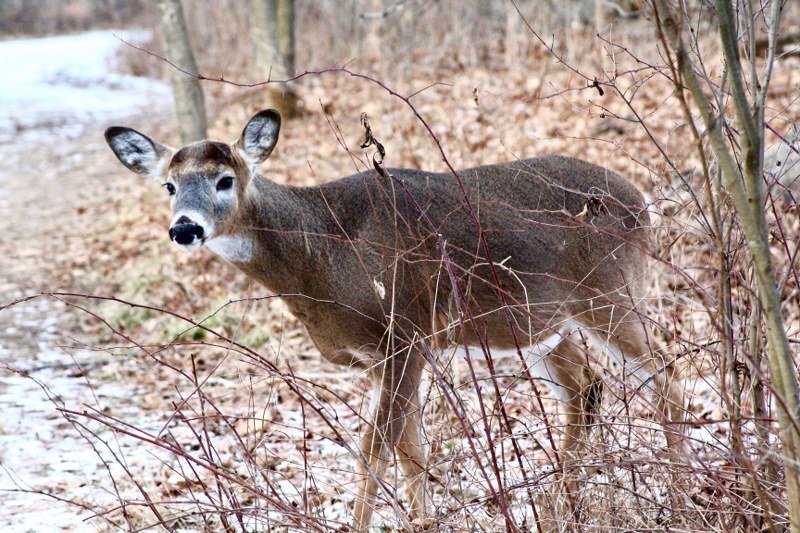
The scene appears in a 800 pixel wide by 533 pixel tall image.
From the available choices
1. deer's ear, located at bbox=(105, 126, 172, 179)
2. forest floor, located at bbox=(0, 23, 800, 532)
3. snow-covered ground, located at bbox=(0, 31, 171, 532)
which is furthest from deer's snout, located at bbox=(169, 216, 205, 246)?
snow-covered ground, located at bbox=(0, 31, 171, 532)

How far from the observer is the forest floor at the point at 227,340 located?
341cm

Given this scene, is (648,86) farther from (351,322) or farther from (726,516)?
(726,516)

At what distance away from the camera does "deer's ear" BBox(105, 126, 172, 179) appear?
520 cm

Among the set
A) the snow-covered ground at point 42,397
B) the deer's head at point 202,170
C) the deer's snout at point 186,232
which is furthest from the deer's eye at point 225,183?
the snow-covered ground at point 42,397

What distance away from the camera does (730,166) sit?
2.38 meters

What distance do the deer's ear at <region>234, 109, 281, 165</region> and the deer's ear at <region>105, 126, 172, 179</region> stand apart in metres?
0.46

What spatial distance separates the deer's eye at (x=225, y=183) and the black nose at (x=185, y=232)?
0.38 metres

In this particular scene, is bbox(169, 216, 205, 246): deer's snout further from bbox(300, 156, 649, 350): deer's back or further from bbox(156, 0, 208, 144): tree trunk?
bbox(156, 0, 208, 144): tree trunk

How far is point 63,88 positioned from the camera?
78.7ft

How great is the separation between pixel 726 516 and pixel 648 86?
350 inches

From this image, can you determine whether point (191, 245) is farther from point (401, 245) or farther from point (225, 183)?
point (401, 245)

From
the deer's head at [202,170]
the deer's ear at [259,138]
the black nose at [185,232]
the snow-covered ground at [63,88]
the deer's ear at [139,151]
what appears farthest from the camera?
the snow-covered ground at [63,88]

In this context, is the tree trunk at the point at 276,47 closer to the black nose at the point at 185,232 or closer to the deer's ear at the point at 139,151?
the deer's ear at the point at 139,151

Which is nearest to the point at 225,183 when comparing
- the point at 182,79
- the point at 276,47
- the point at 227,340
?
the point at 227,340
